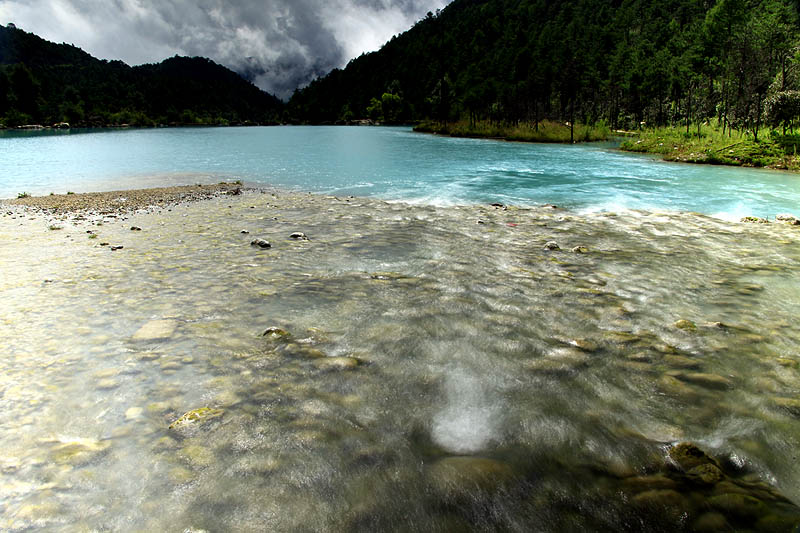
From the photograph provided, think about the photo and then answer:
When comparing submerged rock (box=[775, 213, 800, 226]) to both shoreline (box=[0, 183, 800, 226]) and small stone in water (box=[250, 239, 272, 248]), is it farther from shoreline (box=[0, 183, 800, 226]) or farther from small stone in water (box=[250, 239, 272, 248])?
small stone in water (box=[250, 239, 272, 248])

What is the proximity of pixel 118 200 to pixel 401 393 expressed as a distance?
1935cm

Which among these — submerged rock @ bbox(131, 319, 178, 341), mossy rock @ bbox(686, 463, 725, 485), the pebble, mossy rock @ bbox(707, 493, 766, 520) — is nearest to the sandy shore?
submerged rock @ bbox(131, 319, 178, 341)

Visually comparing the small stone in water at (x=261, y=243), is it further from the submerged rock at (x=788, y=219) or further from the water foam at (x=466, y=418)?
the submerged rock at (x=788, y=219)

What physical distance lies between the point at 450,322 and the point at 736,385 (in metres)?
3.62

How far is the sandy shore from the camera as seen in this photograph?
1573cm

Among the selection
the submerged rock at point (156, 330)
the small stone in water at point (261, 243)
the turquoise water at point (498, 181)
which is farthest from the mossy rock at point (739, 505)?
the turquoise water at point (498, 181)

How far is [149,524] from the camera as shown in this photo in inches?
111

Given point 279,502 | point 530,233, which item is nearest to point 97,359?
point 279,502

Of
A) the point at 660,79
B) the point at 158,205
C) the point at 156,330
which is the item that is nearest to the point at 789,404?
the point at 156,330

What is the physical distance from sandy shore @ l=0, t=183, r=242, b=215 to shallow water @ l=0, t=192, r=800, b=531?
778 cm

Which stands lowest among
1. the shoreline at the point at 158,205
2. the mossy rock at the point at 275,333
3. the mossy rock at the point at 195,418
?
the mossy rock at the point at 195,418

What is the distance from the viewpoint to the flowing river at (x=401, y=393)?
3.03 metres

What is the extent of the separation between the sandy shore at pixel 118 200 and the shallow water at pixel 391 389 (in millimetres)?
7779

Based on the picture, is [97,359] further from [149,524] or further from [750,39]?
[750,39]
